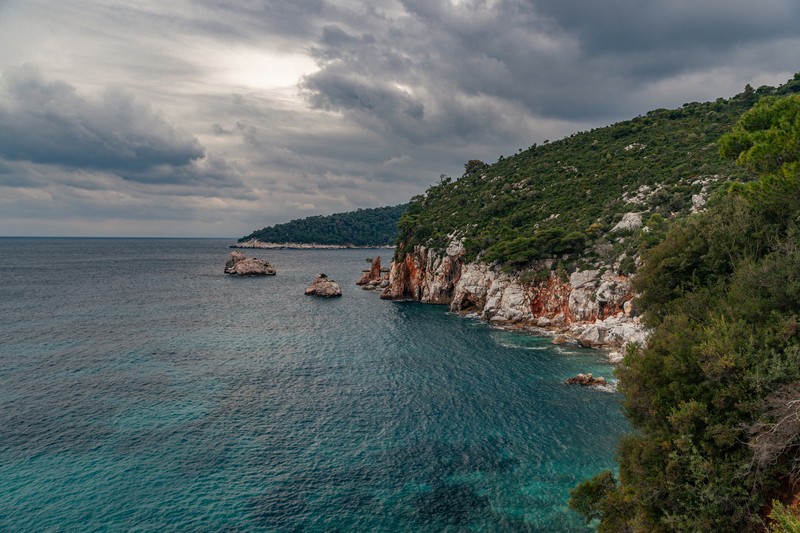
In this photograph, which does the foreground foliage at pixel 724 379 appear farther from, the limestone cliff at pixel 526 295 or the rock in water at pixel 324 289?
the rock in water at pixel 324 289

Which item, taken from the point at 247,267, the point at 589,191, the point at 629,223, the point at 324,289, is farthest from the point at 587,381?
the point at 247,267

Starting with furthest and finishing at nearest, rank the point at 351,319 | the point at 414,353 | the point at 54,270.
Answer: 1. the point at 54,270
2. the point at 351,319
3. the point at 414,353

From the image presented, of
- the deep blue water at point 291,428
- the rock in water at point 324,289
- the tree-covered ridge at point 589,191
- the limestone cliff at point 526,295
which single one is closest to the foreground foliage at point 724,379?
the deep blue water at point 291,428

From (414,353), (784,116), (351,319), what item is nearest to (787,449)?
(784,116)

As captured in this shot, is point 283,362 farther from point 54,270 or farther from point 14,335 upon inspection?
point 54,270

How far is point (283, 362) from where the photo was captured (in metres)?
52.5

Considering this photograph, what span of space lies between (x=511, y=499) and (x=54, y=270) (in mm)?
170504

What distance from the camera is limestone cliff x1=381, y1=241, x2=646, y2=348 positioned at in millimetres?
56969

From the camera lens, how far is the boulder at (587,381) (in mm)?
43122

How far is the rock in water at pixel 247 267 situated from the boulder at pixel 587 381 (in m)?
121

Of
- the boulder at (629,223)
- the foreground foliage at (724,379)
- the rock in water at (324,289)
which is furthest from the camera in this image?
the rock in water at (324,289)

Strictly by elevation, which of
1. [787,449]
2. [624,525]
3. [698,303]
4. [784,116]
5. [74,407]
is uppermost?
[784,116]

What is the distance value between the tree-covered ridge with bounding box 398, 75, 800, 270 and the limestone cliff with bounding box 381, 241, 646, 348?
3.17m

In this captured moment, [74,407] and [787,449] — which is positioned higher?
[787,449]
